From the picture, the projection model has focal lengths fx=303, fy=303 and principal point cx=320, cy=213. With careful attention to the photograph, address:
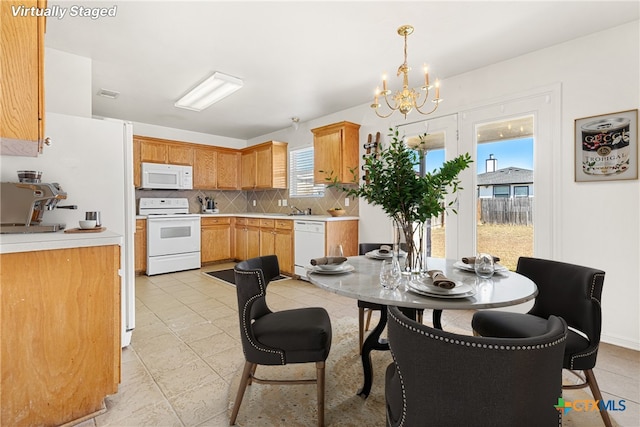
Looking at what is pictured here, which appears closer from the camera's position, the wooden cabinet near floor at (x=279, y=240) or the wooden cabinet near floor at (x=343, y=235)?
the wooden cabinet near floor at (x=343, y=235)

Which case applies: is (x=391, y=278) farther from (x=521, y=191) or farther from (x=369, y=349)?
(x=521, y=191)

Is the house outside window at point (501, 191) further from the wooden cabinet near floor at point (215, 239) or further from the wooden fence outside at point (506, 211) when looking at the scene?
the wooden cabinet near floor at point (215, 239)

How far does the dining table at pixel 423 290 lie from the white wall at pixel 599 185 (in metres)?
1.51

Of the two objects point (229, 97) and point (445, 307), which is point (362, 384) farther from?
point (229, 97)

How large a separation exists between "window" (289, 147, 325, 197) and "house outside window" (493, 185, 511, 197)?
2.67 meters

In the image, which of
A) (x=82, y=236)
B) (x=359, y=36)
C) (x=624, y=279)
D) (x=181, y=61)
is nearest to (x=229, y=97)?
(x=181, y=61)

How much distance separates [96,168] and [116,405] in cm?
162

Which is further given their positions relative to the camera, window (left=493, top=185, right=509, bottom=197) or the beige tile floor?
window (left=493, top=185, right=509, bottom=197)

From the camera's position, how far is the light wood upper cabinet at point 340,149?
432cm

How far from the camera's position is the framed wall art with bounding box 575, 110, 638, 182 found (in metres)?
2.38

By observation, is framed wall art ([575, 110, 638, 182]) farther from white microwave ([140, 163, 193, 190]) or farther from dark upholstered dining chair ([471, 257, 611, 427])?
white microwave ([140, 163, 193, 190])

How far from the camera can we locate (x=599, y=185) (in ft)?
8.31

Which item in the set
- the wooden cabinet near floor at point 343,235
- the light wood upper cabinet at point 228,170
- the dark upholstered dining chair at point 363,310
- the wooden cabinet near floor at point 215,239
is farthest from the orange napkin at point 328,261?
the light wood upper cabinet at point 228,170

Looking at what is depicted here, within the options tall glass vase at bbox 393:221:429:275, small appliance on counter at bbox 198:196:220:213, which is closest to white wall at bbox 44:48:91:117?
tall glass vase at bbox 393:221:429:275
